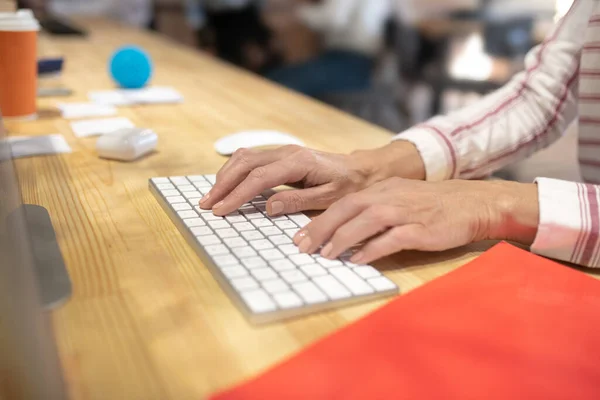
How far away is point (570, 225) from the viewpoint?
60cm

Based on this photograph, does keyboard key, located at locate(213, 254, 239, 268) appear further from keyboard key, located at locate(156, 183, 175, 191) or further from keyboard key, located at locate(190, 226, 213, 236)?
keyboard key, located at locate(156, 183, 175, 191)

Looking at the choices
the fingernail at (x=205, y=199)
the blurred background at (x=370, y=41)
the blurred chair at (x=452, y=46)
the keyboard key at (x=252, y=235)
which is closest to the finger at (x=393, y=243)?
the keyboard key at (x=252, y=235)

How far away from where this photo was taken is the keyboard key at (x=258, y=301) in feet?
1.54

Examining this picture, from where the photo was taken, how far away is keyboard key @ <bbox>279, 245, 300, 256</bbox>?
→ 1.85 ft

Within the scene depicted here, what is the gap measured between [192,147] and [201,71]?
0.72 meters

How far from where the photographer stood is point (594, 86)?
32.9 inches

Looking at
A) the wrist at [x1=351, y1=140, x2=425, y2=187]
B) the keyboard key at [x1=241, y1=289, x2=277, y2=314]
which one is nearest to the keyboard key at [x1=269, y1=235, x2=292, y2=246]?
the keyboard key at [x1=241, y1=289, x2=277, y2=314]

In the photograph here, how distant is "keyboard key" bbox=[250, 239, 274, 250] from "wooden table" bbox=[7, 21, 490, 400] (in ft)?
0.18

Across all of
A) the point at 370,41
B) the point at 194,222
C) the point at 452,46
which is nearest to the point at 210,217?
the point at 194,222

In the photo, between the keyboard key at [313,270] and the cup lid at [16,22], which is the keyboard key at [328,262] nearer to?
the keyboard key at [313,270]

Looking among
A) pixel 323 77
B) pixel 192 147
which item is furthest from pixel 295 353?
pixel 323 77

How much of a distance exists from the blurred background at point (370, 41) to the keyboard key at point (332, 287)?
6.17 feet

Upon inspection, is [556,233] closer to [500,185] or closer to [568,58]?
[500,185]

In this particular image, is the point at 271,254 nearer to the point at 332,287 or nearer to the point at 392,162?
the point at 332,287
